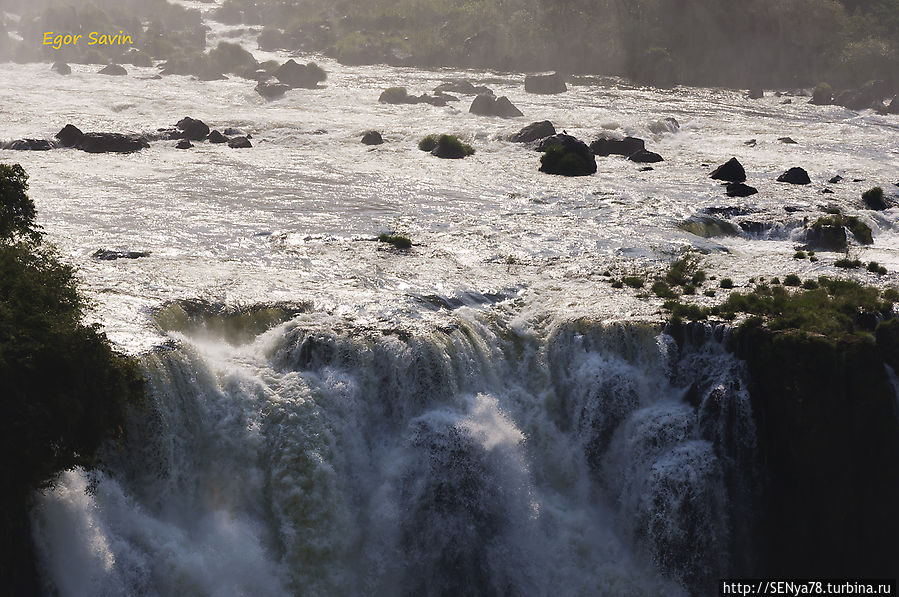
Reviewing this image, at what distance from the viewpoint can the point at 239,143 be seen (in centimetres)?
5459

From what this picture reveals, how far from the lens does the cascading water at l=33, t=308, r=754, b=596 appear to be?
68.7 ft

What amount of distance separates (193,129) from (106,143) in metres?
7.49

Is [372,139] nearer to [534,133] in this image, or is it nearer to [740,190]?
[534,133]

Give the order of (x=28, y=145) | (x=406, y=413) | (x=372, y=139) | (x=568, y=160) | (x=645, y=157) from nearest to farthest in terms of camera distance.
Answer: (x=406, y=413)
(x=568, y=160)
(x=28, y=145)
(x=645, y=157)
(x=372, y=139)

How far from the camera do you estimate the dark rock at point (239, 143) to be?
54.4 meters

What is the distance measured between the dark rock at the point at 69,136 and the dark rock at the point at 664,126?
4061 centimetres

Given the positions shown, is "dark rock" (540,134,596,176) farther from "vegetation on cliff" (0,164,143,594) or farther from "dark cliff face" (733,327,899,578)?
"vegetation on cliff" (0,164,143,594)

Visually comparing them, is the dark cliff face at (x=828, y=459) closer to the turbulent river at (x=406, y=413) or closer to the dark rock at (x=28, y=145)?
the turbulent river at (x=406, y=413)

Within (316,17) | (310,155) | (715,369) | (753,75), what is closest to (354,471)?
(715,369)

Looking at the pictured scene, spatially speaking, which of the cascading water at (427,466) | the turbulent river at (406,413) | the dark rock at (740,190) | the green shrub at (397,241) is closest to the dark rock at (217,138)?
the turbulent river at (406,413)

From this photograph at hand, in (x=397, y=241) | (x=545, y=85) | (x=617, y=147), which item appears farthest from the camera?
(x=545, y=85)

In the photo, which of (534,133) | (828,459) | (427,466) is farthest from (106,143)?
(828,459)

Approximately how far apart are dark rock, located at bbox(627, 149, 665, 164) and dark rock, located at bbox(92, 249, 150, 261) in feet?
106

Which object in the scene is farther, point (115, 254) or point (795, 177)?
point (795, 177)
